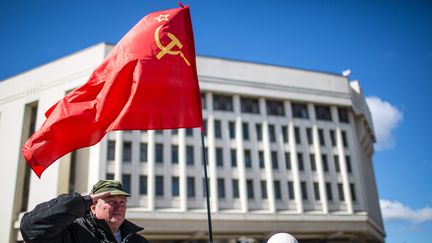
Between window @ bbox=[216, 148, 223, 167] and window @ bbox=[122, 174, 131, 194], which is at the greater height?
window @ bbox=[216, 148, 223, 167]

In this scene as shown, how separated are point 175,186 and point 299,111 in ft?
39.9

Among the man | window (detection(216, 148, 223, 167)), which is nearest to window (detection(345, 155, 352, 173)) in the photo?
window (detection(216, 148, 223, 167))

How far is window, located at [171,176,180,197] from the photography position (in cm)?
2631

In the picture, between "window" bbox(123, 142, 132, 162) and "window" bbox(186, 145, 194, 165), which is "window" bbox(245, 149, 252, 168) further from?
"window" bbox(123, 142, 132, 162)

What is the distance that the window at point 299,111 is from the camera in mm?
31703

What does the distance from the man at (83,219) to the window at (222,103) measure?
26.5m

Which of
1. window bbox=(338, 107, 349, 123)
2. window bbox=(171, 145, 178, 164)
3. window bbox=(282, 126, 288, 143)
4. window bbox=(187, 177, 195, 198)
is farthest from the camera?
window bbox=(338, 107, 349, 123)

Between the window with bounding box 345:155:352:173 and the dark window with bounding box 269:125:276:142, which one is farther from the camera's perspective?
the window with bounding box 345:155:352:173

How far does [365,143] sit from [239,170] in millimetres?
14736

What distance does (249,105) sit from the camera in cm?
3064

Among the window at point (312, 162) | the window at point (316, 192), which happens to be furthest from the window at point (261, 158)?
the window at point (316, 192)

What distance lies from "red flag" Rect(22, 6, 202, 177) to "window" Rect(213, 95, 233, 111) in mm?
24048

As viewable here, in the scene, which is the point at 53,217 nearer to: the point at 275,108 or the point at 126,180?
the point at 126,180

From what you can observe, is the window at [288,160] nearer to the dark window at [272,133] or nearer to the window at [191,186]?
the dark window at [272,133]
